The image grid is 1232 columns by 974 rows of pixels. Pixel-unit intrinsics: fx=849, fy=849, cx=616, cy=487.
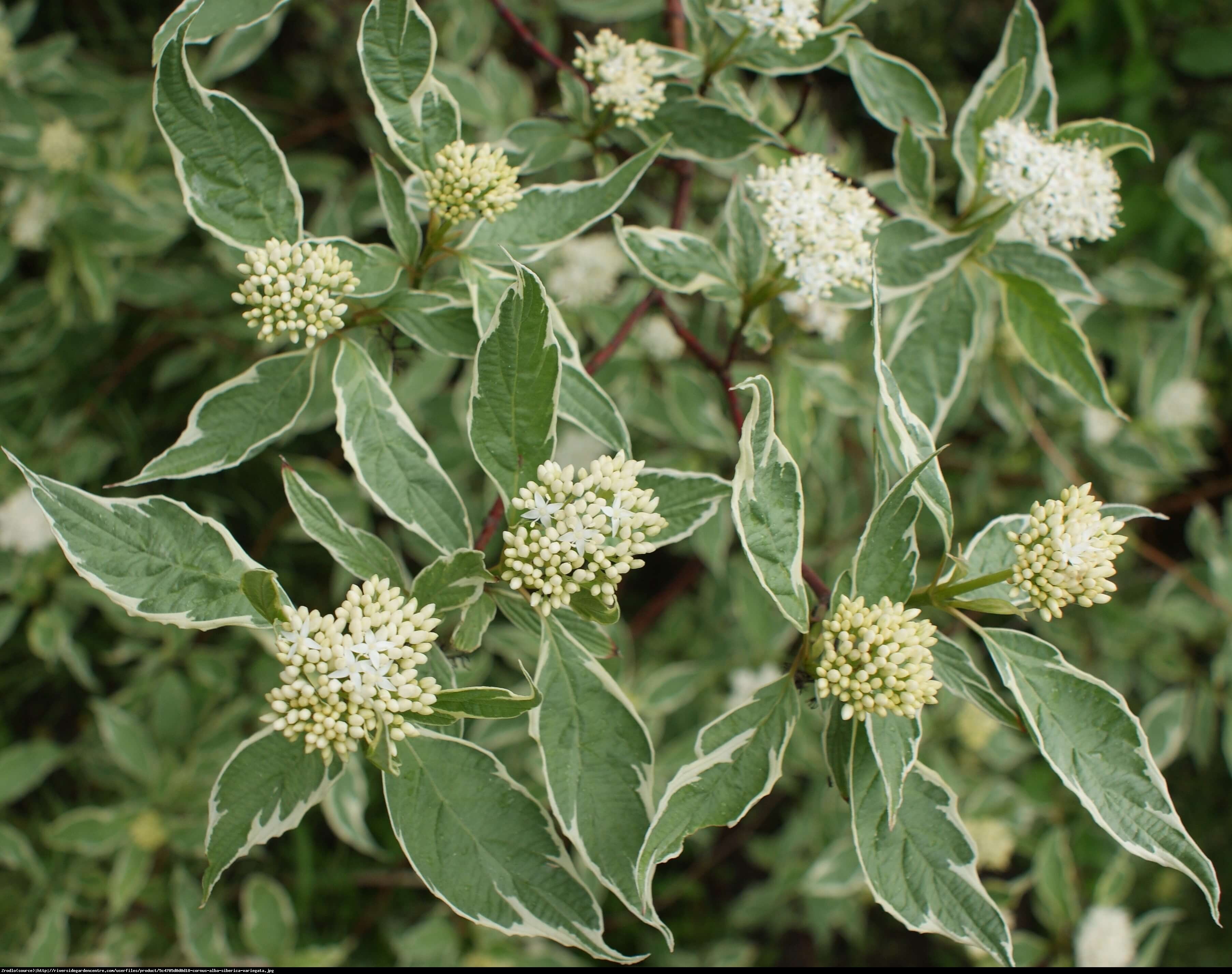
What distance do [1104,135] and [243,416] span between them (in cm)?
133

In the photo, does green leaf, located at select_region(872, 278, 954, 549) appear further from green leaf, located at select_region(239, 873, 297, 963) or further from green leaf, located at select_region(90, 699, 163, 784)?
green leaf, located at select_region(90, 699, 163, 784)

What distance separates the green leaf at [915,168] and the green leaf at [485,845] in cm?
103

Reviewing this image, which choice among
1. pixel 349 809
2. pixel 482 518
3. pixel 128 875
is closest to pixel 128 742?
pixel 128 875

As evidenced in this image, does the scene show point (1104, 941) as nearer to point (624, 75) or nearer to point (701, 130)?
point (701, 130)

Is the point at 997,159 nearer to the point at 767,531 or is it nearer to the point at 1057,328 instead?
the point at 1057,328

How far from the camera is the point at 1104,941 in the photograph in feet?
6.47

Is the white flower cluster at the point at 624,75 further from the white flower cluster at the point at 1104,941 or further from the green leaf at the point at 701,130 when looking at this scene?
the white flower cluster at the point at 1104,941

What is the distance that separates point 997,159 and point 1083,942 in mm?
1791

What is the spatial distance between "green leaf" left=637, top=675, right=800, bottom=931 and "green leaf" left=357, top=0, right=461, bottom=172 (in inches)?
30.1

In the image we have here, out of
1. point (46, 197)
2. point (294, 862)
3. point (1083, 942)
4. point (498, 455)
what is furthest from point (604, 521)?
point (294, 862)

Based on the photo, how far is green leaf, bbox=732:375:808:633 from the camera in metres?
0.91

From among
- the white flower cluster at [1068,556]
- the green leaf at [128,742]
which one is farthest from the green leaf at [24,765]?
the white flower cluster at [1068,556]

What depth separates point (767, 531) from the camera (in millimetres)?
950

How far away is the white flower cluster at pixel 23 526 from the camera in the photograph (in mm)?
1891
